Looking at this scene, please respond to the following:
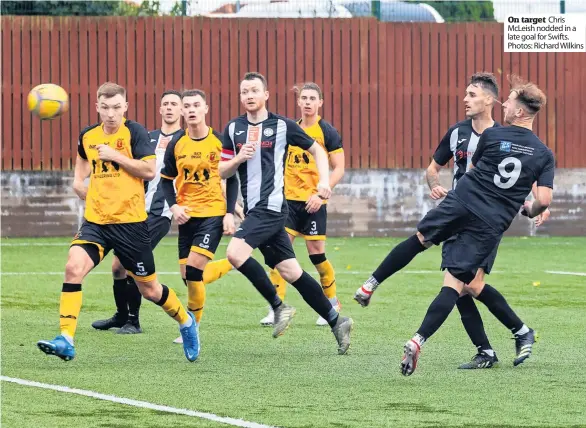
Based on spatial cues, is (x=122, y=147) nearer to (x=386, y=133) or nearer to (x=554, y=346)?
(x=554, y=346)

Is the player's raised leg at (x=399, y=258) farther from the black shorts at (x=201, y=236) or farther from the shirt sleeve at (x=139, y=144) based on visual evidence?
the shirt sleeve at (x=139, y=144)

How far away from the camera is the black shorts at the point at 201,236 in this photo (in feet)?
34.7

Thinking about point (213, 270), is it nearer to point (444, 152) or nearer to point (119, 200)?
point (119, 200)

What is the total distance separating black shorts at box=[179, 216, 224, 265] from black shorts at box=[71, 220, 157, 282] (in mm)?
1003

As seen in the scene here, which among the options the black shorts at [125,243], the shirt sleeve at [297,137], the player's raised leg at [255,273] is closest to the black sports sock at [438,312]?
the player's raised leg at [255,273]

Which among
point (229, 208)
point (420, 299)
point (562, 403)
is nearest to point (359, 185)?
point (420, 299)

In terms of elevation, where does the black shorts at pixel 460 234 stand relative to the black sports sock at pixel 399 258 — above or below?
above

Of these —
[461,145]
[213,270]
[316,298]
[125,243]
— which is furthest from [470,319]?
[213,270]

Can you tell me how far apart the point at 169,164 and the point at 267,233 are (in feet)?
4.11

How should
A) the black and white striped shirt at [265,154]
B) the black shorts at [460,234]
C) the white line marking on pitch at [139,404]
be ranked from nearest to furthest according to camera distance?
1. the white line marking on pitch at [139,404]
2. the black shorts at [460,234]
3. the black and white striped shirt at [265,154]

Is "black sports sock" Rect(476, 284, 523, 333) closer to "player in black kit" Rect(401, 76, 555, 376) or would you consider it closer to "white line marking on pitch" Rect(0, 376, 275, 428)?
"player in black kit" Rect(401, 76, 555, 376)

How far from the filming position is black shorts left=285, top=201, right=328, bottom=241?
12750mm

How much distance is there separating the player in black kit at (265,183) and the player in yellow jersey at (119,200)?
0.77m

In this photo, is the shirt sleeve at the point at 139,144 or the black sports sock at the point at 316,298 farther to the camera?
the black sports sock at the point at 316,298
